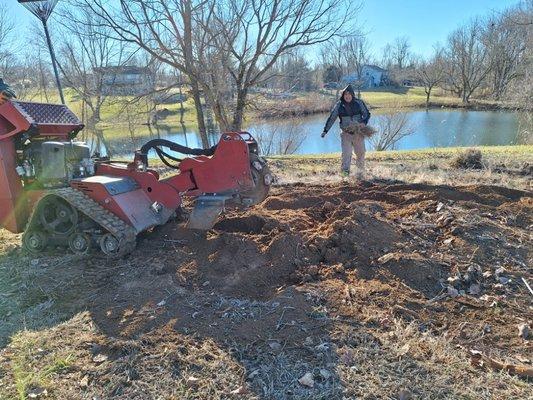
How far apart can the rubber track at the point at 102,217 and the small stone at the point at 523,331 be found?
382 cm

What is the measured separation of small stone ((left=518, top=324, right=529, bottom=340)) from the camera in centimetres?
335

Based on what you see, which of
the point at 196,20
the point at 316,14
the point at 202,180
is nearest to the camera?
the point at 202,180

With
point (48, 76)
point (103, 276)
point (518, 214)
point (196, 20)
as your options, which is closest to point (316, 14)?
point (196, 20)

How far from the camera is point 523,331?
337 centimetres

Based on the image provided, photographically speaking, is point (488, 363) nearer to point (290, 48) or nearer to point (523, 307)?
point (523, 307)

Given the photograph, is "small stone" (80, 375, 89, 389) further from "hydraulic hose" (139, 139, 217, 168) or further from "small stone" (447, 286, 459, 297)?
"small stone" (447, 286, 459, 297)

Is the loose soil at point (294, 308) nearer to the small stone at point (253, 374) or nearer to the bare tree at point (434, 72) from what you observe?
the small stone at point (253, 374)

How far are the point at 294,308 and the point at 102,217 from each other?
2.48 m

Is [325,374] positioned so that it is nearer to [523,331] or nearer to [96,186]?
[523,331]

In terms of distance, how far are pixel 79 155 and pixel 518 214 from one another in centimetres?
562

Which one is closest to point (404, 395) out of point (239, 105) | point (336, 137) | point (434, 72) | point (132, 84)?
point (239, 105)

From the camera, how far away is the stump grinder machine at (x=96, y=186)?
5008mm

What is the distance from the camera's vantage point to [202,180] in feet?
17.1

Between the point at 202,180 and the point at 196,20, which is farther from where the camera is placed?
the point at 196,20
